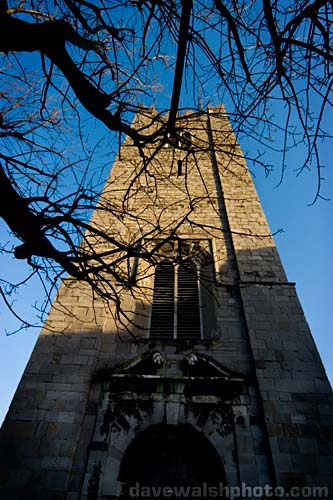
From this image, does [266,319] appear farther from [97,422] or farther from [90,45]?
[90,45]

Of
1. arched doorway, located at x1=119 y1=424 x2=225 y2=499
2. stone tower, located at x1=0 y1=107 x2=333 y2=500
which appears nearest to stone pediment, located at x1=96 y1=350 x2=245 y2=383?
stone tower, located at x1=0 y1=107 x2=333 y2=500

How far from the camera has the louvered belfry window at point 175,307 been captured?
7.02 meters

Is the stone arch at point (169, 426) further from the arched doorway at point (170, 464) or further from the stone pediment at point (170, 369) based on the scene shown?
the stone pediment at point (170, 369)

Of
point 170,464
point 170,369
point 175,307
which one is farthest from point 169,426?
point 175,307

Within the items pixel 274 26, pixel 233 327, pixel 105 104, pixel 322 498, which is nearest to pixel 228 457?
pixel 322 498

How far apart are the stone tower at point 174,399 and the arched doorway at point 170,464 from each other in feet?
0.05

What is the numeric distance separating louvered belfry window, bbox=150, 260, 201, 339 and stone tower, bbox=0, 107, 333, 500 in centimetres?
5

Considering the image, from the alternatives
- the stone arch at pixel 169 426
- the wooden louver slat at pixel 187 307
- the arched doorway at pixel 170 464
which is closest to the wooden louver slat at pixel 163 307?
the wooden louver slat at pixel 187 307

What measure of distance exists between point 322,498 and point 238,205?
25.6 ft

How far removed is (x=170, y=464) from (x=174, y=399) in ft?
2.78

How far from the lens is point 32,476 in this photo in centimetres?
440

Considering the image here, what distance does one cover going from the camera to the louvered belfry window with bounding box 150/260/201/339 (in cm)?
702

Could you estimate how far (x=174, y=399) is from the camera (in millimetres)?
5227

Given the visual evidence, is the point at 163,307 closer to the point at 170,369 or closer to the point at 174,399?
the point at 170,369
